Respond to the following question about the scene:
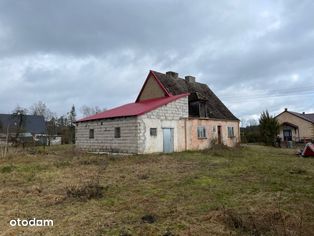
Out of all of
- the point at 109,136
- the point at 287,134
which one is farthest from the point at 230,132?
the point at 287,134

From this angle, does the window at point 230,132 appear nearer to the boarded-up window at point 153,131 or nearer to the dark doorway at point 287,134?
the boarded-up window at point 153,131

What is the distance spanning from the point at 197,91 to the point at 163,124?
8917 mm

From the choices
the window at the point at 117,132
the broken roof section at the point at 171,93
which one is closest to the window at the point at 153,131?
the window at the point at 117,132

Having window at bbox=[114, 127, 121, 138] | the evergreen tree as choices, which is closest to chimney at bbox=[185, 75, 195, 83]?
the evergreen tree

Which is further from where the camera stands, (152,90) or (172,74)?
(172,74)

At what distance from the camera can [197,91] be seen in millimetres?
27828

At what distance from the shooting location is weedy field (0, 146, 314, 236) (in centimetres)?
520

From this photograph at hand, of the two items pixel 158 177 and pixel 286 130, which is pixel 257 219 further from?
pixel 286 130

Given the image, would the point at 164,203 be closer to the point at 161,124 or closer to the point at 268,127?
the point at 161,124

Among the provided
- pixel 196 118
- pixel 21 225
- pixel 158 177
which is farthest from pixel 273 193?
pixel 196 118

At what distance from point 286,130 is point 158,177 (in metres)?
34.9

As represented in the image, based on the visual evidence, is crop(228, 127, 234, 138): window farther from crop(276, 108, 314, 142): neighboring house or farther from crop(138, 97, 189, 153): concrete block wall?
crop(276, 108, 314, 142): neighboring house

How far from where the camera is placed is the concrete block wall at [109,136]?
749 inches

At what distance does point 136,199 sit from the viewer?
729 cm
